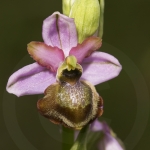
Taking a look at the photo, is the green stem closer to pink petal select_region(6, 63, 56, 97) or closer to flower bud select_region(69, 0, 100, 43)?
pink petal select_region(6, 63, 56, 97)

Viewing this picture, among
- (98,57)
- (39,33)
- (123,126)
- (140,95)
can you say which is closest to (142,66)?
(140,95)

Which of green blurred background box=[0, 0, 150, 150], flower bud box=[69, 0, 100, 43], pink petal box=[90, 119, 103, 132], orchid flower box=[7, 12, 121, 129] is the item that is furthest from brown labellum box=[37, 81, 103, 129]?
green blurred background box=[0, 0, 150, 150]

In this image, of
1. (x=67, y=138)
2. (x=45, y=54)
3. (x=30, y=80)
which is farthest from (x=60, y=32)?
(x=67, y=138)

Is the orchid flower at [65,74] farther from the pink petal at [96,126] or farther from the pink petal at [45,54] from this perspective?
the pink petal at [96,126]

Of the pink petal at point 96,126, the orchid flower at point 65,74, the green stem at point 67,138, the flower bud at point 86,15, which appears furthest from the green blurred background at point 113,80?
the flower bud at point 86,15

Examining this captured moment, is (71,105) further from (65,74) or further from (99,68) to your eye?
(99,68)

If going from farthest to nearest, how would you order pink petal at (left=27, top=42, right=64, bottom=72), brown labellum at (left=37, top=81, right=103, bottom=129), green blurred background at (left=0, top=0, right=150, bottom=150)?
green blurred background at (left=0, top=0, right=150, bottom=150) < pink petal at (left=27, top=42, right=64, bottom=72) < brown labellum at (left=37, top=81, right=103, bottom=129)
